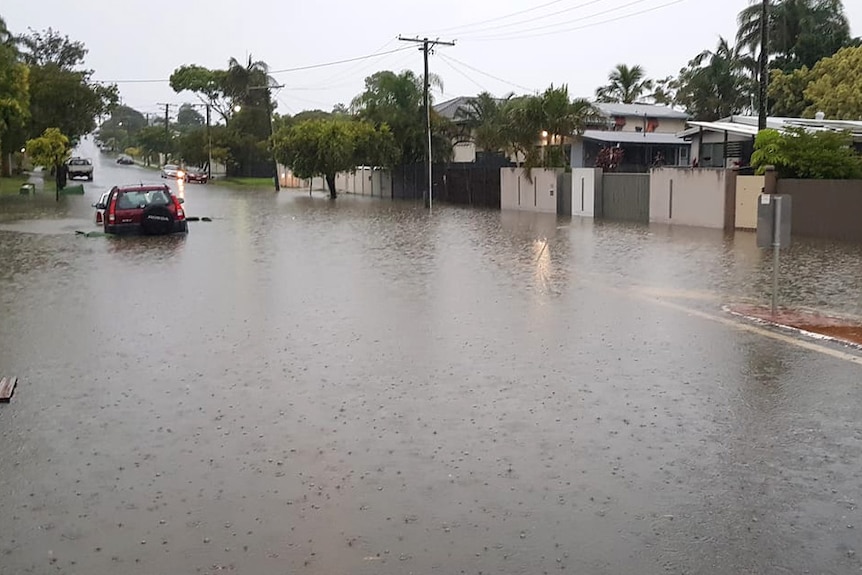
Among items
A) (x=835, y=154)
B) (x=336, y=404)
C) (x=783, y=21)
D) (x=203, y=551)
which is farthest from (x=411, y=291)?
(x=783, y=21)

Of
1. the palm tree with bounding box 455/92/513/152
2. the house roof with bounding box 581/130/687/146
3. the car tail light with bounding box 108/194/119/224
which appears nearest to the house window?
the house roof with bounding box 581/130/687/146

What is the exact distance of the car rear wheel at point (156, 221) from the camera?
25.2m

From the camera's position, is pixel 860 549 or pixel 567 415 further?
pixel 567 415

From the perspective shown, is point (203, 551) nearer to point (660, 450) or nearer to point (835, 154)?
point (660, 450)

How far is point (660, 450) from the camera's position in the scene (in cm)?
673

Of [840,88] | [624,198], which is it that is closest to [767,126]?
[624,198]

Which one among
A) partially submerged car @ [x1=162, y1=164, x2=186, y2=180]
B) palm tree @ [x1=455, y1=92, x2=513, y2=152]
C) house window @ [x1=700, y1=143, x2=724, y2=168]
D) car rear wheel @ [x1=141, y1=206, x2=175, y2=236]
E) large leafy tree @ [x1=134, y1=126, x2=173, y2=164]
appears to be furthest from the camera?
large leafy tree @ [x1=134, y1=126, x2=173, y2=164]

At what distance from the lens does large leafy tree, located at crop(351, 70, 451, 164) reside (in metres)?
54.2

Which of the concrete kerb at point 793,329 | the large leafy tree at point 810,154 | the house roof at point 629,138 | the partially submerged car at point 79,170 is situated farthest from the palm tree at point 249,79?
the concrete kerb at point 793,329

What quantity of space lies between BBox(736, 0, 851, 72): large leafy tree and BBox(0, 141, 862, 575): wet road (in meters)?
A: 42.3

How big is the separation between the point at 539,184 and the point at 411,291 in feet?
88.7

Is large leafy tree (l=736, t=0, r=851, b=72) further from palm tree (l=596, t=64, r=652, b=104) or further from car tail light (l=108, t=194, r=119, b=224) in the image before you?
car tail light (l=108, t=194, r=119, b=224)

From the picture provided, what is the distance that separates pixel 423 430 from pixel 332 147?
159 ft

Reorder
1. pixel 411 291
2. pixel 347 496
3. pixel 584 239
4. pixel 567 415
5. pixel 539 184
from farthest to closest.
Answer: pixel 539 184 < pixel 584 239 < pixel 411 291 < pixel 567 415 < pixel 347 496
